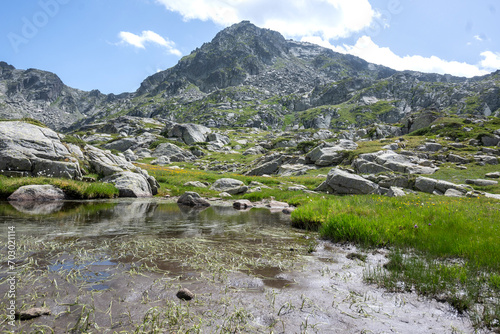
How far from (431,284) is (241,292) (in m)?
3.96

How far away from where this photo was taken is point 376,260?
759 centimetres

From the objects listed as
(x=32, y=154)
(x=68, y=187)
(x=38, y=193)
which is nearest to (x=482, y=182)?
(x=68, y=187)

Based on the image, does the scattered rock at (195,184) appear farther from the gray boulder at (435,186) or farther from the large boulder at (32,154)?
the gray boulder at (435,186)

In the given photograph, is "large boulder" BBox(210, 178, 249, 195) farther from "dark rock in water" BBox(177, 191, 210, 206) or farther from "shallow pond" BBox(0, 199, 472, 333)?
"shallow pond" BBox(0, 199, 472, 333)

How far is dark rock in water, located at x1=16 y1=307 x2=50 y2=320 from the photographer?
3615 millimetres

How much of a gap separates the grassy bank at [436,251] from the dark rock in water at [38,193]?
63.9 ft

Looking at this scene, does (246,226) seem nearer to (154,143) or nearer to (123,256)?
(123,256)

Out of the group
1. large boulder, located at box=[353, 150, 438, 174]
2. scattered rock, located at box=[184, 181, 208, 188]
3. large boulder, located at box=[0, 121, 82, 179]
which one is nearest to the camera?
large boulder, located at box=[0, 121, 82, 179]

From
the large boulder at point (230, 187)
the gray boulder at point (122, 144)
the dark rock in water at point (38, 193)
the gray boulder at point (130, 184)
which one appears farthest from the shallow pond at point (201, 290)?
the gray boulder at point (122, 144)

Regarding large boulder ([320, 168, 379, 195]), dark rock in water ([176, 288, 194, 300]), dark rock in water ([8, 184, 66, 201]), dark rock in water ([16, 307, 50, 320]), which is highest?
dark rock in water ([16, 307, 50, 320])

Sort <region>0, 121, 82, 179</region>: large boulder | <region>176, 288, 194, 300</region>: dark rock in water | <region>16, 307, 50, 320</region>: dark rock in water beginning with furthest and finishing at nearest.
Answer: <region>0, 121, 82, 179</region>: large boulder
<region>176, 288, 194, 300</region>: dark rock in water
<region>16, 307, 50, 320</region>: dark rock in water

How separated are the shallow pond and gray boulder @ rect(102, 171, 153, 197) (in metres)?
17.6

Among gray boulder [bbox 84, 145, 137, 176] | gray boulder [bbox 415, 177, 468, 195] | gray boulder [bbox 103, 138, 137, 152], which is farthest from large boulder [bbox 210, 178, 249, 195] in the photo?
gray boulder [bbox 103, 138, 137, 152]

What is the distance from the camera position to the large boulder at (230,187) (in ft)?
104
